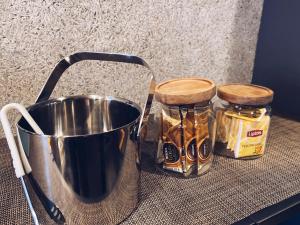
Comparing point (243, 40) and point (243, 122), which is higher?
point (243, 40)

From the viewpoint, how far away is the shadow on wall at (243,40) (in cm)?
85

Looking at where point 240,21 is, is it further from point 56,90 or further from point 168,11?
point 56,90

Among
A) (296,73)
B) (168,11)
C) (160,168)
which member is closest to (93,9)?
(168,11)

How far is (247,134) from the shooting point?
56cm

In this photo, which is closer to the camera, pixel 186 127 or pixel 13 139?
pixel 13 139

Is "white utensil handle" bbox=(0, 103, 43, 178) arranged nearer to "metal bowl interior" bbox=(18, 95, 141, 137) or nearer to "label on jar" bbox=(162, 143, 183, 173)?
"metal bowl interior" bbox=(18, 95, 141, 137)

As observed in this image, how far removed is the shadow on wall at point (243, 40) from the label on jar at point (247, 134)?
1.14 feet

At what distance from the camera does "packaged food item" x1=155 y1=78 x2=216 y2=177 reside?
492mm

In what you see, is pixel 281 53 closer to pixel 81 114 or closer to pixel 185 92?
pixel 185 92

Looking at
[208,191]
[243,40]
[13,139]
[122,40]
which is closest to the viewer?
[13,139]

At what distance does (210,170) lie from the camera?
546mm

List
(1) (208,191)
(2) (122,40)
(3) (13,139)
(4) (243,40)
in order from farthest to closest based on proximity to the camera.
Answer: (4) (243,40)
(2) (122,40)
(1) (208,191)
(3) (13,139)

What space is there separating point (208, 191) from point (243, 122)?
0.49 feet

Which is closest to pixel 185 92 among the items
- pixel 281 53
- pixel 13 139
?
pixel 13 139
